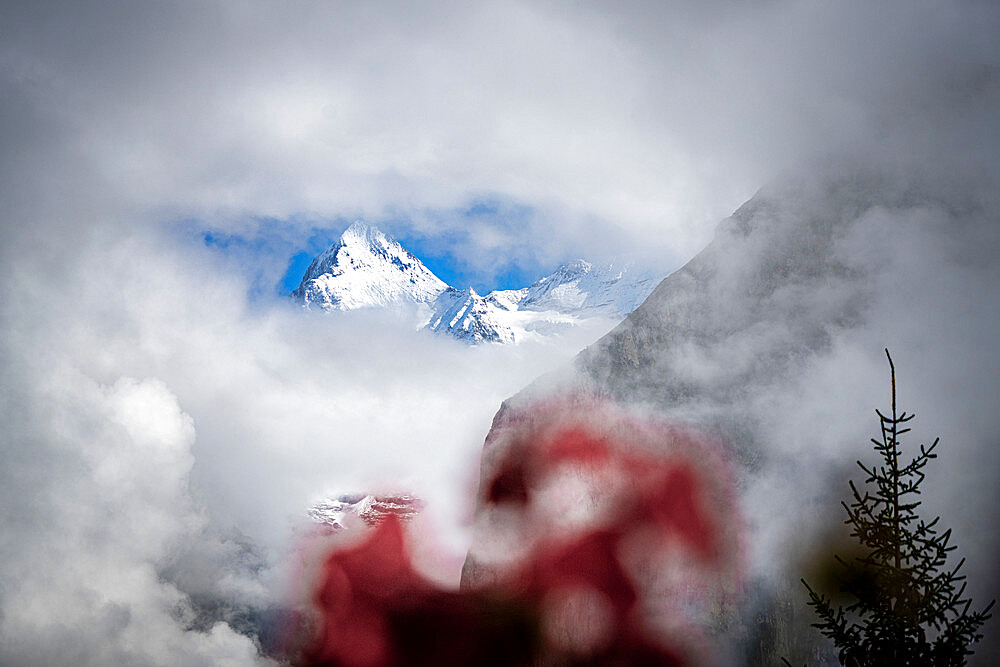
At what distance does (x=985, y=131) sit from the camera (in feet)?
160

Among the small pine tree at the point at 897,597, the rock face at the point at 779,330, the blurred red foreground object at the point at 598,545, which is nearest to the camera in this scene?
the small pine tree at the point at 897,597

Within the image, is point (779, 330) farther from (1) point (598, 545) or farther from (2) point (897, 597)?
(2) point (897, 597)

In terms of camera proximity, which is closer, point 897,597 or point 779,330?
point 897,597

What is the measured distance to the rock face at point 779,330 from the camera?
45375 mm

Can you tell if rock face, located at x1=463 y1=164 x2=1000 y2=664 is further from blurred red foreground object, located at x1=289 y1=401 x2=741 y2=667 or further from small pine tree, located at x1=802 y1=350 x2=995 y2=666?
small pine tree, located at x1=802 y1=350 x2=995 y2=666

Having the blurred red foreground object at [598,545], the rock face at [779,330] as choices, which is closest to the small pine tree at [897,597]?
the rock face at [779,330]

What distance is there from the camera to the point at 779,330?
52.2m

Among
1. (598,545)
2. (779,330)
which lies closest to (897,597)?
(598,545)

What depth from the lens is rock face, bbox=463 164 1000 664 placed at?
45375 millimetres

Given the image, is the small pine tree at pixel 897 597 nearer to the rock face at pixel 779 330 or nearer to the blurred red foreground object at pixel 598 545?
the rock face at pixel 779 330

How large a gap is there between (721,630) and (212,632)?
481 ft

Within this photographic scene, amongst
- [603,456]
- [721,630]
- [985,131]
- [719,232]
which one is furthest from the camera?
[719,232]

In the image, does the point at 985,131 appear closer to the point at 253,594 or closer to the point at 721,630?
the point at 721,630

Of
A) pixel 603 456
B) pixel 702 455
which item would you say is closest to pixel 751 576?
pixel 702 455
